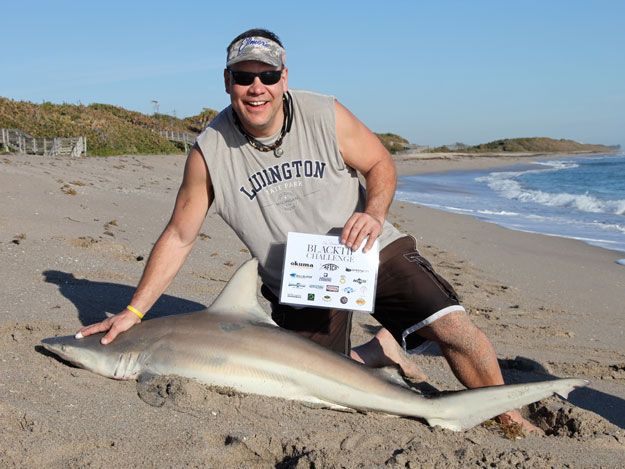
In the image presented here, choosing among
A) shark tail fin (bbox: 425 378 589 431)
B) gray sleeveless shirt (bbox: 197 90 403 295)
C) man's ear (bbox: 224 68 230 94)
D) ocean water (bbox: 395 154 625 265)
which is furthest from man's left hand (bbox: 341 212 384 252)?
ocean water (bbox: 395 154 625 265)

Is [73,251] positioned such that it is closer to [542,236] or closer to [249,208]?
[249,208]

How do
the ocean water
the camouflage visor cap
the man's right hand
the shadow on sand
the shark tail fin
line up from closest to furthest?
the shark tail fin
the camouflage visor cap
the man's right hand
the shadow on sand
the ocean water

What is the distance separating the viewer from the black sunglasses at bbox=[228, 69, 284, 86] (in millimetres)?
3182

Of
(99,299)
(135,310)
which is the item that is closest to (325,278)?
(135,310)

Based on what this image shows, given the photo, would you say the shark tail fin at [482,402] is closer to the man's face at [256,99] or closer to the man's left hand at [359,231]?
the man's left hand at [359,231]

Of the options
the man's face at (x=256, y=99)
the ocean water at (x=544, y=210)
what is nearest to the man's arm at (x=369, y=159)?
the man's face at (x=256, y=99)

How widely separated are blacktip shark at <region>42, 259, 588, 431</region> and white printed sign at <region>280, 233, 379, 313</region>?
0.19 meters

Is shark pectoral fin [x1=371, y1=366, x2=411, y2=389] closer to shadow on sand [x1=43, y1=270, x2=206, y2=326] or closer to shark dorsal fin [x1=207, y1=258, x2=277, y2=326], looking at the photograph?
shark dorsal fin [x1=207, y1=258, x2=277, y2=326]

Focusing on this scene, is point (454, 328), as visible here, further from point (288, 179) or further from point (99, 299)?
point (99, 299)

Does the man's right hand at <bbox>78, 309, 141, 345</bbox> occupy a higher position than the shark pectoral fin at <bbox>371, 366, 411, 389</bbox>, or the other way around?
the man's right hand at <bbox>78, 309, 141, 345</bbox>

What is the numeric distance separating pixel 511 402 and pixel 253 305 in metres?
1.33

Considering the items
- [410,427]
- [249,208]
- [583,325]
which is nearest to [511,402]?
[410,427]

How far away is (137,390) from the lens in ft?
9.78

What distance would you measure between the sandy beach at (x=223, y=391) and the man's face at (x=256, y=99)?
1.38m
